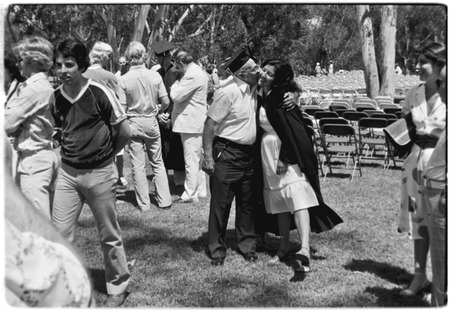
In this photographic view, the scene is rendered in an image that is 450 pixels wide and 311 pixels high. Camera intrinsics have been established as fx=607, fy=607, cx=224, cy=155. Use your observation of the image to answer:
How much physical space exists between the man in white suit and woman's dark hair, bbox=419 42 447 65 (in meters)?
3.90

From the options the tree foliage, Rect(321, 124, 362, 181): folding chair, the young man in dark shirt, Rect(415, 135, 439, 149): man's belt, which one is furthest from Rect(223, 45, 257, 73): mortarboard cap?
Rect(321, 124, 362, 181): folding chair

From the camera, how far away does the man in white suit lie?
6723 mm

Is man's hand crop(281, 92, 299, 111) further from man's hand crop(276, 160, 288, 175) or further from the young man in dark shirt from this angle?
the young man in dark shirt

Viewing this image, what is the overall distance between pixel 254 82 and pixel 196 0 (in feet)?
7.35

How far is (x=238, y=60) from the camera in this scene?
472 cm

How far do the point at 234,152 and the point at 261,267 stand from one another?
0.95 meters

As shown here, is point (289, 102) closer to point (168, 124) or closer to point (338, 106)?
point (168, 124)

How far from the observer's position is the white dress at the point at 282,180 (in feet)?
15.4

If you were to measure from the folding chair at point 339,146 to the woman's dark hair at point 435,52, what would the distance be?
5.52m

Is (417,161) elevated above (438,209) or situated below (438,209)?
above

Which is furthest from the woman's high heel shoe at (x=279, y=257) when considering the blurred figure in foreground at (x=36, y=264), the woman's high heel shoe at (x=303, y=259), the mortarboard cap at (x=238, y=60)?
the blurred figure in foreground at (x=36, y=264)

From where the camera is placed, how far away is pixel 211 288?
4391mm

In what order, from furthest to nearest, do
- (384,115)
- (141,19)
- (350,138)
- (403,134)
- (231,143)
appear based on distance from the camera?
1. (141,19)
2. (384,115)
3. (350,138)
4. (231,143)
5. (403,134)

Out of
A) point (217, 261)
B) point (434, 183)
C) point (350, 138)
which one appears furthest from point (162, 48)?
point (434, 183)
